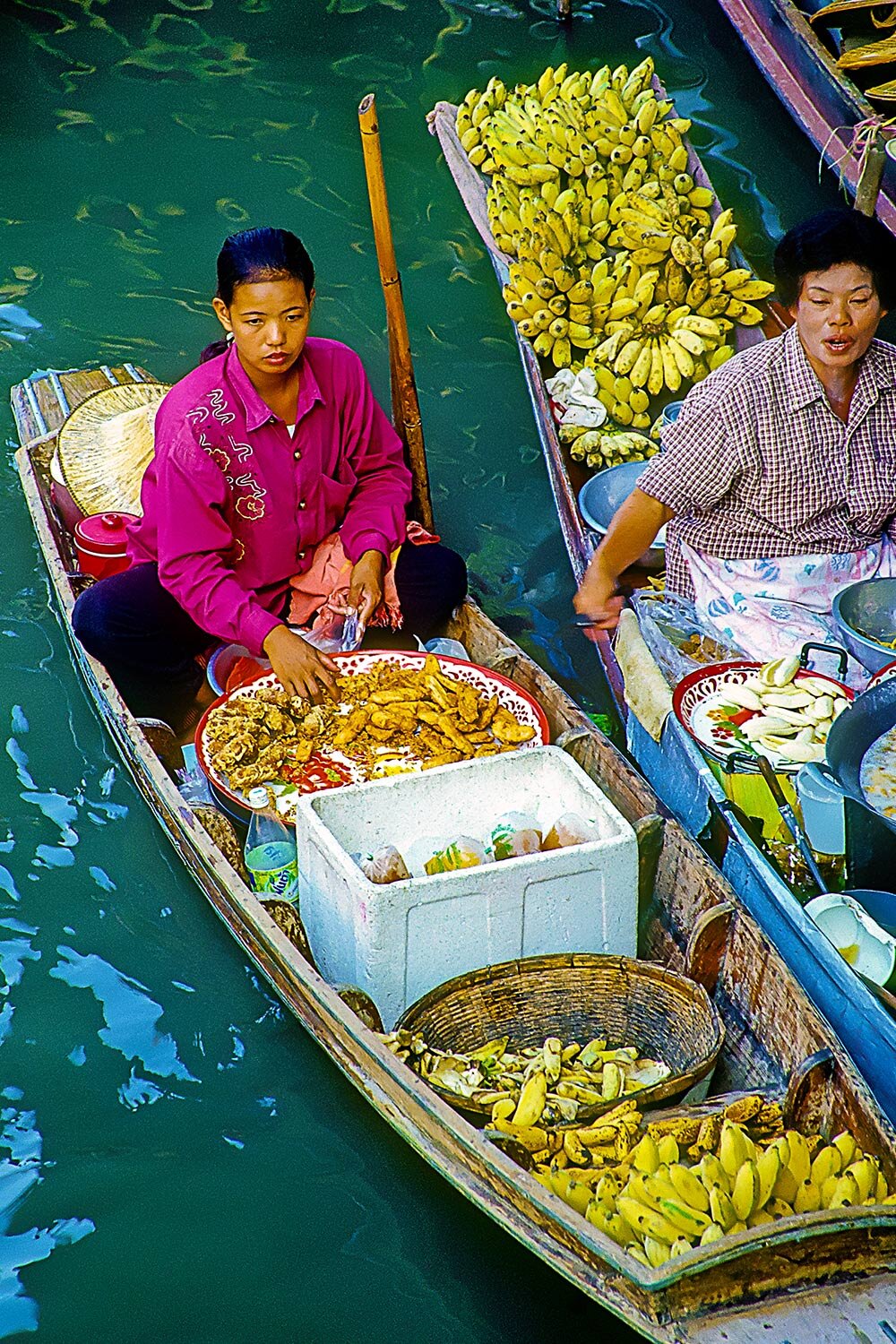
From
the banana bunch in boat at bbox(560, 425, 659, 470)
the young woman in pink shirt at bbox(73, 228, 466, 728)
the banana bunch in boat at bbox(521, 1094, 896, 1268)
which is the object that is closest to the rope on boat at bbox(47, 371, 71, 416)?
the young woman in pink shirt at bbox(73, 228, 466, 728)

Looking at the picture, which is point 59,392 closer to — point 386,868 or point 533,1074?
point 386,868

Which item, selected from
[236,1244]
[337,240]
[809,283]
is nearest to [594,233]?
[809,283]

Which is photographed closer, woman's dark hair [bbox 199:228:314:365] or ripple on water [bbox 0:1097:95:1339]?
ripple on water [bbox 0:1097:95:1339]

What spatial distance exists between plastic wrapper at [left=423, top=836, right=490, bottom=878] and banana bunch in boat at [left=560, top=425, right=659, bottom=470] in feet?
6.68

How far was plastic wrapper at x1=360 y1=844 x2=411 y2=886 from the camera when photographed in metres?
2.46

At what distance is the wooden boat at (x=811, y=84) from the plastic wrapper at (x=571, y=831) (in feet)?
9.73

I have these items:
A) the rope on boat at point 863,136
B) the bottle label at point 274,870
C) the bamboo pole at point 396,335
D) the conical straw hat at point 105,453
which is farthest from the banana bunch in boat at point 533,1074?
the rope on boat at point 863,136

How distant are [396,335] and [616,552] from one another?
3.11 feet

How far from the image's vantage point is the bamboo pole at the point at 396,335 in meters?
3.46

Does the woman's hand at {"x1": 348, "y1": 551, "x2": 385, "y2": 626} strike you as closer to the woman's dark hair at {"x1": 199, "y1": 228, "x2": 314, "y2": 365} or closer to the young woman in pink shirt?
the young woman in pink shirt

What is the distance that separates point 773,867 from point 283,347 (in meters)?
1.58

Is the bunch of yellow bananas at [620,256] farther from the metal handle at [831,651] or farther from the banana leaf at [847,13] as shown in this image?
the metal handle at [831,651]

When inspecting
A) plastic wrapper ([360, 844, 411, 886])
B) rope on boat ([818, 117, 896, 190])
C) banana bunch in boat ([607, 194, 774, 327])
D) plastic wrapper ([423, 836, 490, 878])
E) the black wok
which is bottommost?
plastic wrapper ([423, 836, 490, 878])

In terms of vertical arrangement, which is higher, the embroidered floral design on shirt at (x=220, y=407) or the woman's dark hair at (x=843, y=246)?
the woman's dark hair at (x=843, y=246)
